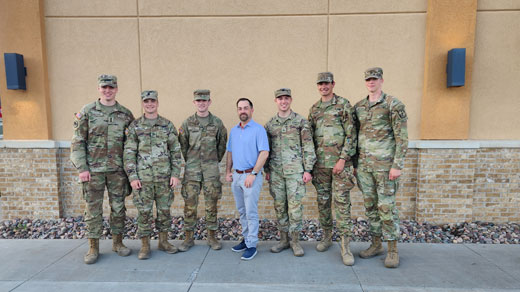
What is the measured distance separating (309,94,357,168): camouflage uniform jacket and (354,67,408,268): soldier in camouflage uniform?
0.49ft

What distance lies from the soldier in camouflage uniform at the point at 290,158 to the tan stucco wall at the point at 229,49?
4.61 ft

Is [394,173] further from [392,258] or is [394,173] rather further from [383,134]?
[392,258]

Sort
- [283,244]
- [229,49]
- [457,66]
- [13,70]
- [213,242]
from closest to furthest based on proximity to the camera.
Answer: [283,244] < [213,242] < [457,66] < [13,70] < [229,49]

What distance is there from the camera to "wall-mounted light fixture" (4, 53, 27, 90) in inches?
184

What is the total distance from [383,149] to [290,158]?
1.09m

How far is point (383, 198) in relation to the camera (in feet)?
11.0

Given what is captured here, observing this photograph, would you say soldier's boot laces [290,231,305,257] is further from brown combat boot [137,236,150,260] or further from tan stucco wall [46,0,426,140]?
tan stucco wall [46,0,426,140]

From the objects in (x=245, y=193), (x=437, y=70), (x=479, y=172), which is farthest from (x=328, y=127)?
(x=479, y=172)

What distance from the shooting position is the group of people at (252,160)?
3.44 m

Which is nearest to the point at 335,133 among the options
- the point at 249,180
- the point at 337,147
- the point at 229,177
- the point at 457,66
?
the point at 337,147

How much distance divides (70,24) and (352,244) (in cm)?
578

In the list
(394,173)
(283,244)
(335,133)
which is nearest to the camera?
(394,173)

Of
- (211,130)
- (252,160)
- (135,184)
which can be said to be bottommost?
(135,184)

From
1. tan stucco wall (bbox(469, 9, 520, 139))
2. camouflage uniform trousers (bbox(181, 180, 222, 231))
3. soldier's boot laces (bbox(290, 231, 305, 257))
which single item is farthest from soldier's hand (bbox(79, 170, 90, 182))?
tan stucco wall (bbox(469, 9, 520, 139))
